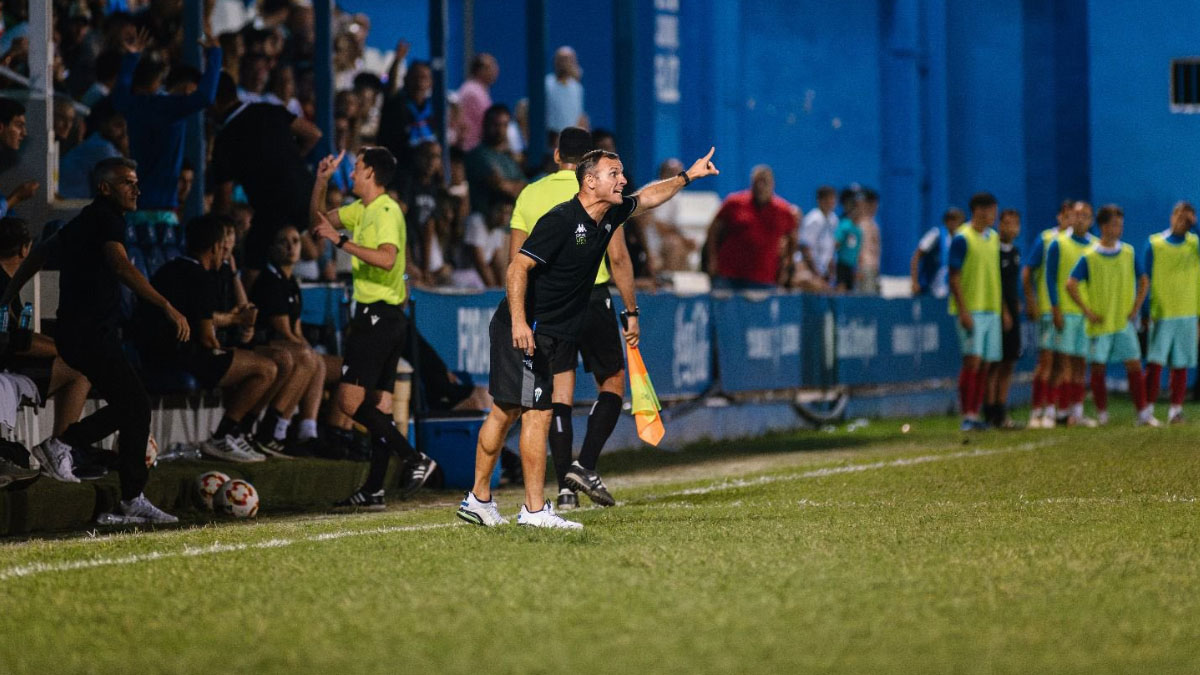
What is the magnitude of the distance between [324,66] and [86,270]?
634 cm

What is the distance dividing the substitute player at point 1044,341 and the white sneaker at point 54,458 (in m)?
9.89

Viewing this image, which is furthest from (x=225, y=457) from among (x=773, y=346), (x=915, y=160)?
(x=915, y=160)

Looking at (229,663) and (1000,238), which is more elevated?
(1000,238)

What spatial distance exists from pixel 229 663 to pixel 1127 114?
24.0 m

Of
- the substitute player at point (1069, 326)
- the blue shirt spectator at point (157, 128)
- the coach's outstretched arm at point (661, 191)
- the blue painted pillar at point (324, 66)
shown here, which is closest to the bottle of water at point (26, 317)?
the blue shirt spectator at point (157, 128)

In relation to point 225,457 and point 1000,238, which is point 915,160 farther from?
point 225,457

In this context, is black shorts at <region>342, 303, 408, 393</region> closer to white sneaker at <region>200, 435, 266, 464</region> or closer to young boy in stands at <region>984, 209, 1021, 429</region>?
white sneaker at <region>200, 435, 266, 464</region>

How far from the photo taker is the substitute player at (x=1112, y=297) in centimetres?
1708

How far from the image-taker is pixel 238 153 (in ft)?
43.0

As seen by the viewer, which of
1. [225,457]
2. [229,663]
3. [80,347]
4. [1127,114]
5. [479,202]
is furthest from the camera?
[1127,114]

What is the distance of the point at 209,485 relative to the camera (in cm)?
1056

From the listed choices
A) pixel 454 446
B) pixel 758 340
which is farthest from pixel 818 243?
pixel 454 446

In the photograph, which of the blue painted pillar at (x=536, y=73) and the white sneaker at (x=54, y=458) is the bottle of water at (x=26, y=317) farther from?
the blue painted pillar at (x=536, y=73)

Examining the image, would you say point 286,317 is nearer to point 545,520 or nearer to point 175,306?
point 175,306
